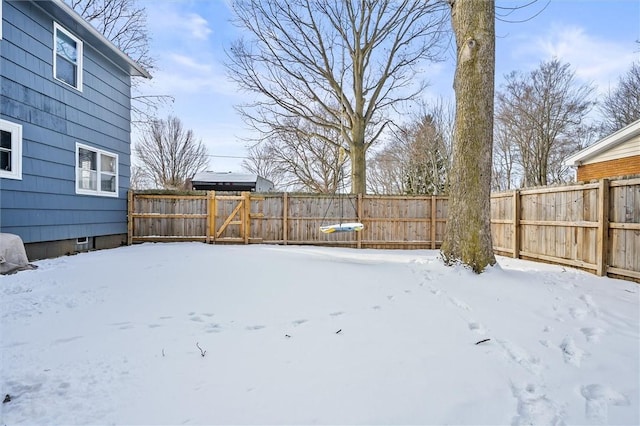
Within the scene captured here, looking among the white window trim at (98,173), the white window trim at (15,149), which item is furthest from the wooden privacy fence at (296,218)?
the white window trim at (15,149)

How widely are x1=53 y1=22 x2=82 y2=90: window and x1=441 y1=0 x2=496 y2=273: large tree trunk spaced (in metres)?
6.99

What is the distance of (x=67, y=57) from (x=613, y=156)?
13.1m

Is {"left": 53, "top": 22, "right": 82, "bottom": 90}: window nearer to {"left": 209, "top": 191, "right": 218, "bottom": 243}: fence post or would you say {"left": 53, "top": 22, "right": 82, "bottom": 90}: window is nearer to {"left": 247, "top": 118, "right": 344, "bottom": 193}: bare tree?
{"left": 209, "top": 191, "right": 218, "bottom": 243}: fence post

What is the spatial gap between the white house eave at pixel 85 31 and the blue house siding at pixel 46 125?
0.09 metres

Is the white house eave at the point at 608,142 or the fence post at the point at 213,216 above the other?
the white house eave at the point at 608,142

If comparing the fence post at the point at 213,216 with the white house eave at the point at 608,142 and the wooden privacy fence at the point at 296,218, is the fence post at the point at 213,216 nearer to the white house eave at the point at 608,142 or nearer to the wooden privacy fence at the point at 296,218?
the wooden privacy fence at the point at 296,218

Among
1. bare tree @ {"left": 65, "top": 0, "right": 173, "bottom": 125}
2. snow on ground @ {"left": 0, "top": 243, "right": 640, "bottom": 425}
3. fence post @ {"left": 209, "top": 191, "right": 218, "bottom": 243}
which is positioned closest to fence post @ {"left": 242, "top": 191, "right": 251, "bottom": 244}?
fence post @ {"left": 209, "top": 191, "right": 218, "bottom": 243}

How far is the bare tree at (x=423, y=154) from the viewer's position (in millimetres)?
16797

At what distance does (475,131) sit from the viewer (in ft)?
16.1

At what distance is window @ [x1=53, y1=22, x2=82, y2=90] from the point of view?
622cm

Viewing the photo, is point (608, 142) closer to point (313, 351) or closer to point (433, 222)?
point (433, 222)

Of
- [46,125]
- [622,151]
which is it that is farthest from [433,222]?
[46,125]

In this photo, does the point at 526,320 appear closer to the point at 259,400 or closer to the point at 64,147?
the point at 259,400

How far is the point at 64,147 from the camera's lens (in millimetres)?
6371
